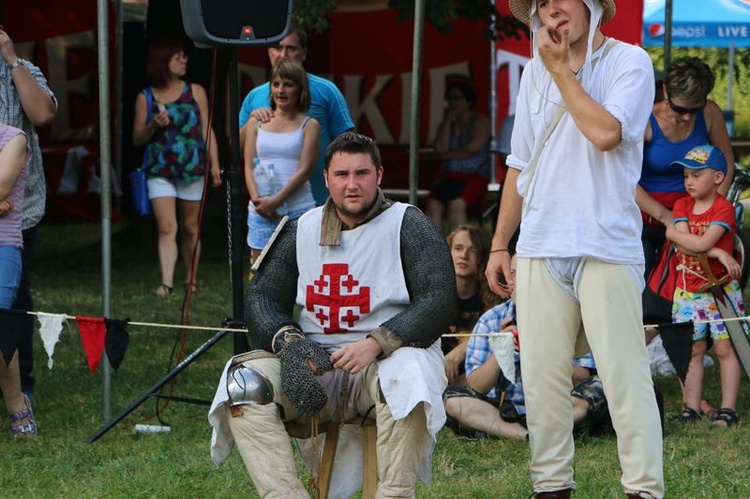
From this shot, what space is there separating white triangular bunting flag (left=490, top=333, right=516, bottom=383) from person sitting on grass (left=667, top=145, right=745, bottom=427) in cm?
87

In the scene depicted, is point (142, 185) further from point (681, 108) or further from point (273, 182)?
point (681, 108)

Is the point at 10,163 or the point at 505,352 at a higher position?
the point at 10,163

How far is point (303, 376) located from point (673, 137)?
2705 millimetres

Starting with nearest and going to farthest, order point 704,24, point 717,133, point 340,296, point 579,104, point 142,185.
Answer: point 579,104
point 340,296
point 717,133
point 142,185
point 704,24

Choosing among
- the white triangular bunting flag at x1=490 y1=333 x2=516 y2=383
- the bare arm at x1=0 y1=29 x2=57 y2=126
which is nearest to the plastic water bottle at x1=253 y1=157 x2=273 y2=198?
the bare arm at x1=0 y1=29 x2=57 y2=126

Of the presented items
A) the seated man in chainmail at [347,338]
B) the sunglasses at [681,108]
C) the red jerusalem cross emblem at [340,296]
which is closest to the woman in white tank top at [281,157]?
the sunglasses at [681,108]

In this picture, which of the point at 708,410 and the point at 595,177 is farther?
the point at 708,410

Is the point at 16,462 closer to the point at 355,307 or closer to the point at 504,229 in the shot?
the point at 355,307

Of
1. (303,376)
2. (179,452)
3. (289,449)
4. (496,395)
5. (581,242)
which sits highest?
(581,242)

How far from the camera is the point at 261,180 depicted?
6879mm

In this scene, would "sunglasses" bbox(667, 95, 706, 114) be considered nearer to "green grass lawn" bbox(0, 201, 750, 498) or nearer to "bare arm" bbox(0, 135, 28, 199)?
"green grass lawn" bbox(0, 201, 750, 498)

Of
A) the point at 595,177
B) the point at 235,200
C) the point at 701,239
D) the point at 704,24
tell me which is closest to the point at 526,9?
the point at 595,177

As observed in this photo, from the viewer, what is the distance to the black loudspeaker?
17.4 ft

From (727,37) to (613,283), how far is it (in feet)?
35.4
